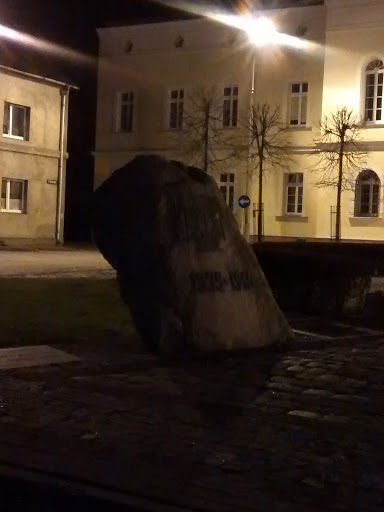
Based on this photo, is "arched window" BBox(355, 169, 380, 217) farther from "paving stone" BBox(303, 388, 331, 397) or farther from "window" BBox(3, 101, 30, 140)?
"paving stone" BBox(303, 388, 331, 397)

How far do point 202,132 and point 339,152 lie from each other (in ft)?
22.5

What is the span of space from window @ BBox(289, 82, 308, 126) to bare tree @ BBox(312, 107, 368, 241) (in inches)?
69.4

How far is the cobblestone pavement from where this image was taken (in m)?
5.13

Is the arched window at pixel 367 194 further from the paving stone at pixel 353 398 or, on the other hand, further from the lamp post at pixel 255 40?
the paving stone at pixel 353 398

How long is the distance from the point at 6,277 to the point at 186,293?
10604 millimetres

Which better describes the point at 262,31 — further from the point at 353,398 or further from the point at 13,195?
the point at 353,398

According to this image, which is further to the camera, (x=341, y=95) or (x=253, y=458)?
(x=341, y=95)

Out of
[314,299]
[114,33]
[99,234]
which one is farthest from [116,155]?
[99,234]

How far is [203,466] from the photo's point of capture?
218 inches

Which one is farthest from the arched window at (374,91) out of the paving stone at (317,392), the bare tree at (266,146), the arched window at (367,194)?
the paving stone at (317,392)

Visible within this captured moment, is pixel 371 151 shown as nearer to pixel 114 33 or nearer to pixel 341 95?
pixel 341 95

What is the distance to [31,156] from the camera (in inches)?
1494

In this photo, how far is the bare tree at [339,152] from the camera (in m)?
36.0

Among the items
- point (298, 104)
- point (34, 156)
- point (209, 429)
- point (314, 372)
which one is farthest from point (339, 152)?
point (209, 429)
